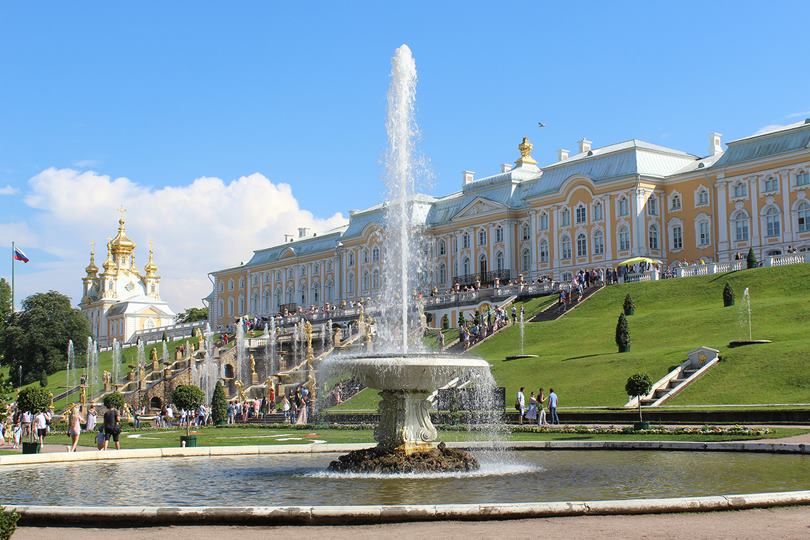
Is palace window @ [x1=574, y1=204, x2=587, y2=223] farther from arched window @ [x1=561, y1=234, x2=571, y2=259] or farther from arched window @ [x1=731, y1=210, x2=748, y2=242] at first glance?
arched window @ [x1=731, y1=210, x2=748, y2=242]

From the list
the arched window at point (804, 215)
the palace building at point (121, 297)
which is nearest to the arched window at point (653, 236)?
the arched window at point (804, 215)

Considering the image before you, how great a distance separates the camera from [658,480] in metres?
13.0

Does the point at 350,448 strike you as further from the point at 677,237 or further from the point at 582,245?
the point at 582,245

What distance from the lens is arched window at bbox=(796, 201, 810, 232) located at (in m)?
55.3

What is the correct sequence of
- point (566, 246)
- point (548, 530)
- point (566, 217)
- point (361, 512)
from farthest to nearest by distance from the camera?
point (566, 217) → point (566, 246) → point (361, 512) → point (548, 530)

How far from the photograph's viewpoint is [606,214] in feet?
212

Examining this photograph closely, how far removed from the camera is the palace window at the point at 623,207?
6347 centimetres

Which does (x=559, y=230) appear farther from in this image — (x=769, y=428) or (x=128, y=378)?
(x=769, y=428)

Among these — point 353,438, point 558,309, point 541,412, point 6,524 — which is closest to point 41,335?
point 558,309

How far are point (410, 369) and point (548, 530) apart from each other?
612 centimetres

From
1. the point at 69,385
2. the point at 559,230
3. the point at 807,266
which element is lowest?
the point at 69,385

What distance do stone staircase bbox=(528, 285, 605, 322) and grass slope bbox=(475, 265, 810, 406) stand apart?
582mm

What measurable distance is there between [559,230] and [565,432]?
4550cm

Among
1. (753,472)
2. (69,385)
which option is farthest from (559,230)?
(753,472)
